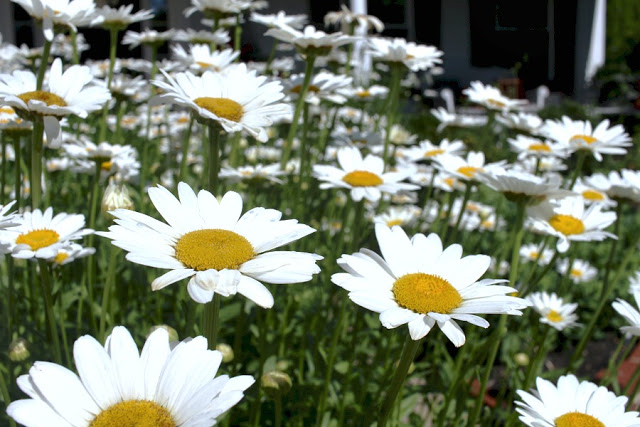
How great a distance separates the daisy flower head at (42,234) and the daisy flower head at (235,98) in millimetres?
314

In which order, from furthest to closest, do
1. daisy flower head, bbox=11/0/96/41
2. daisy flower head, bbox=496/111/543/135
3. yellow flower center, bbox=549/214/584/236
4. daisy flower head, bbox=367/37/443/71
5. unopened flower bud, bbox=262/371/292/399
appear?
daisy flower head, bbox=496/111/543/135
daisy flower head, bbox=367/37/443/71
yellow flower center, bbox=549/214/584/236
daisy flower head, bbox=11/0/96/41
unopened flower bud, bbox=262/371/292/399

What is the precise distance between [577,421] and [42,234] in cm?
101

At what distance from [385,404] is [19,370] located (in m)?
0.81

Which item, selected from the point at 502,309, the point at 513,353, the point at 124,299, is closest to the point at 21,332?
the point at 124,299

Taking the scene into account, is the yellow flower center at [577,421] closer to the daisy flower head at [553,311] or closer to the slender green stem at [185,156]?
the daisy flower head at [553,311]

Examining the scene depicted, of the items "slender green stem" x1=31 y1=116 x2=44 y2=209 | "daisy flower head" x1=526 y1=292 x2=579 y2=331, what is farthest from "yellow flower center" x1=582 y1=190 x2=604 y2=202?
"slender green stem" x1=31 y1=116 x2=44 y2=209

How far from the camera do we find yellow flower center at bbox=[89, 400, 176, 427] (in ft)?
2.15

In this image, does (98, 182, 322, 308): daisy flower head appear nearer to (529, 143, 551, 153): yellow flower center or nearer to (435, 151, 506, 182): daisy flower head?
(435, 151, 506, 182): daisy flower head

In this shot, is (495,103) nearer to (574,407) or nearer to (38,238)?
(574,407)

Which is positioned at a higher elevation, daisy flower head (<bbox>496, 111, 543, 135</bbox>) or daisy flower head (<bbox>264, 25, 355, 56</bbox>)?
daisy flower head (<bbox>264, 25, 355, 56</bbox>)

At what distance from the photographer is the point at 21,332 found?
4.89 ft

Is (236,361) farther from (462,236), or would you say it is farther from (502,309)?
(462,236)

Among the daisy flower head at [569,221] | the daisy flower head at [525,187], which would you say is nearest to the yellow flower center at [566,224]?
the daisy flower head at [569,221]

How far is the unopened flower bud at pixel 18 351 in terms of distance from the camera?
3.72 ft
